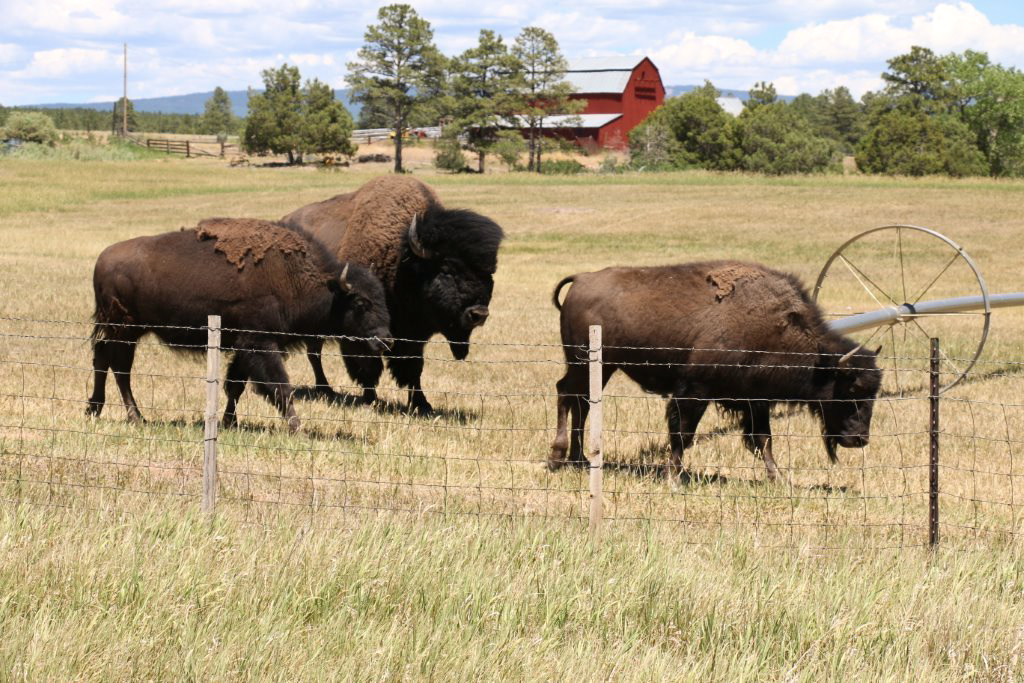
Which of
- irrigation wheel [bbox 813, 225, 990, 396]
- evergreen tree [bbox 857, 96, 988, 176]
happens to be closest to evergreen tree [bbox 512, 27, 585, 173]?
evergreen tree [bbox 857, 96, 988, 176]

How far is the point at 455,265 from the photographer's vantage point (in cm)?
1184

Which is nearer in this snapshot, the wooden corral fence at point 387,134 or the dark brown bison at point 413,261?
→ the dark brown bison at point 413,261

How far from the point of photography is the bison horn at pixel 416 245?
11.9m

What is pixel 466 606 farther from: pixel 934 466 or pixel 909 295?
pixel 909 295

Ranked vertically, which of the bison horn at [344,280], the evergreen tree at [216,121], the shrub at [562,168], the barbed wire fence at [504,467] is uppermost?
the evergreen tree at [216,121]

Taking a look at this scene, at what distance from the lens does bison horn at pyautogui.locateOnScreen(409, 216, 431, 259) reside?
1187cm

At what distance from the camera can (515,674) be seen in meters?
4.88

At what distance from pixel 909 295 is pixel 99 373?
64.6 feet

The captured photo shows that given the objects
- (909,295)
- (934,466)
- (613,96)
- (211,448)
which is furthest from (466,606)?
(613,96)

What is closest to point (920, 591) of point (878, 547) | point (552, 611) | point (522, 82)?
point (878, 547)

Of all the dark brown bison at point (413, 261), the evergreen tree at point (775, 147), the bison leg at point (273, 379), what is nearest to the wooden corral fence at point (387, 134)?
the evergreen tree at point (775, 147)

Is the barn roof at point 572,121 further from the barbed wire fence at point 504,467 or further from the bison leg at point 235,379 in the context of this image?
the bison leg at point 235,379

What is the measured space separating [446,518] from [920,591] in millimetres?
2801

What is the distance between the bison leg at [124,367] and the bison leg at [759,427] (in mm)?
5620
